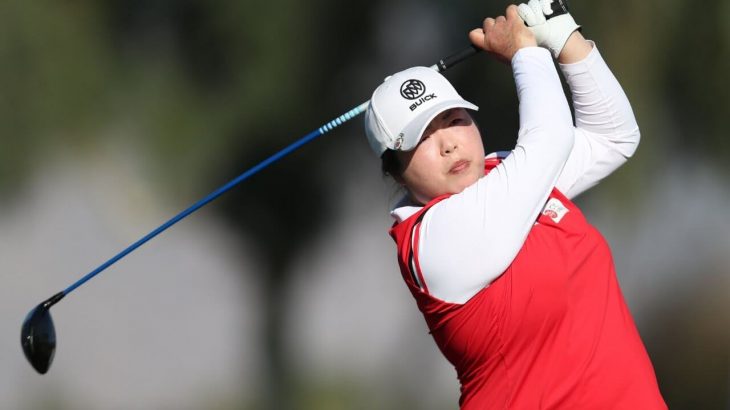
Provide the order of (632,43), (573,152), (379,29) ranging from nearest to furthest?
(573,152) → (379,29) → (632,43)

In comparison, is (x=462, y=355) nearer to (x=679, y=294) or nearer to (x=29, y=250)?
(x=29, y=250)

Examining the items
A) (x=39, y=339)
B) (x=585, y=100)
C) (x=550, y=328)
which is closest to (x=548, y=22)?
(x=585, y=100)

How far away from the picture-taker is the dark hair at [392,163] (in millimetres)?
2020

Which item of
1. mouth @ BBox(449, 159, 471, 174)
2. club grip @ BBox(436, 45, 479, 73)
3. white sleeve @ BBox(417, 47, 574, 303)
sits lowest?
white sleeve @ BBox(417, 47, 574, 303)

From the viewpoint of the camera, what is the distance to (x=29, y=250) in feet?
10.2

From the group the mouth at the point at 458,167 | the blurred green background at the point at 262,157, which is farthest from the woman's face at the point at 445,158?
the blurred green background at the point at 262,157

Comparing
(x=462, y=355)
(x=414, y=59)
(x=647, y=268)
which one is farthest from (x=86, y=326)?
(x=647, y=268)

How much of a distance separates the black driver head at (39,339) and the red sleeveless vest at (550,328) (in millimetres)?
893

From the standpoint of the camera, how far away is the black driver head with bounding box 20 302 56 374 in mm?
2363

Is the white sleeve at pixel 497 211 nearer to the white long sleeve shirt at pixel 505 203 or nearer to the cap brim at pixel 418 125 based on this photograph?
the white long sleeve shirt at pixel 505 203

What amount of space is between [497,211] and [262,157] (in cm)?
151

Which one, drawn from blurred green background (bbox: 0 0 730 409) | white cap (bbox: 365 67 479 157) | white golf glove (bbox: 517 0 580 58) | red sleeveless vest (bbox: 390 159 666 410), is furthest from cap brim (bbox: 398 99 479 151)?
blurred green background (bbox: 0 0 730 409)

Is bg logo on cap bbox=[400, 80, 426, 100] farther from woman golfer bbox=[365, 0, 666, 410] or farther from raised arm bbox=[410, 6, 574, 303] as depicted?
raised arm bbox=[410, 6, 574, 303]

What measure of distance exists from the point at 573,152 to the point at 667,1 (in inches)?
67.1
